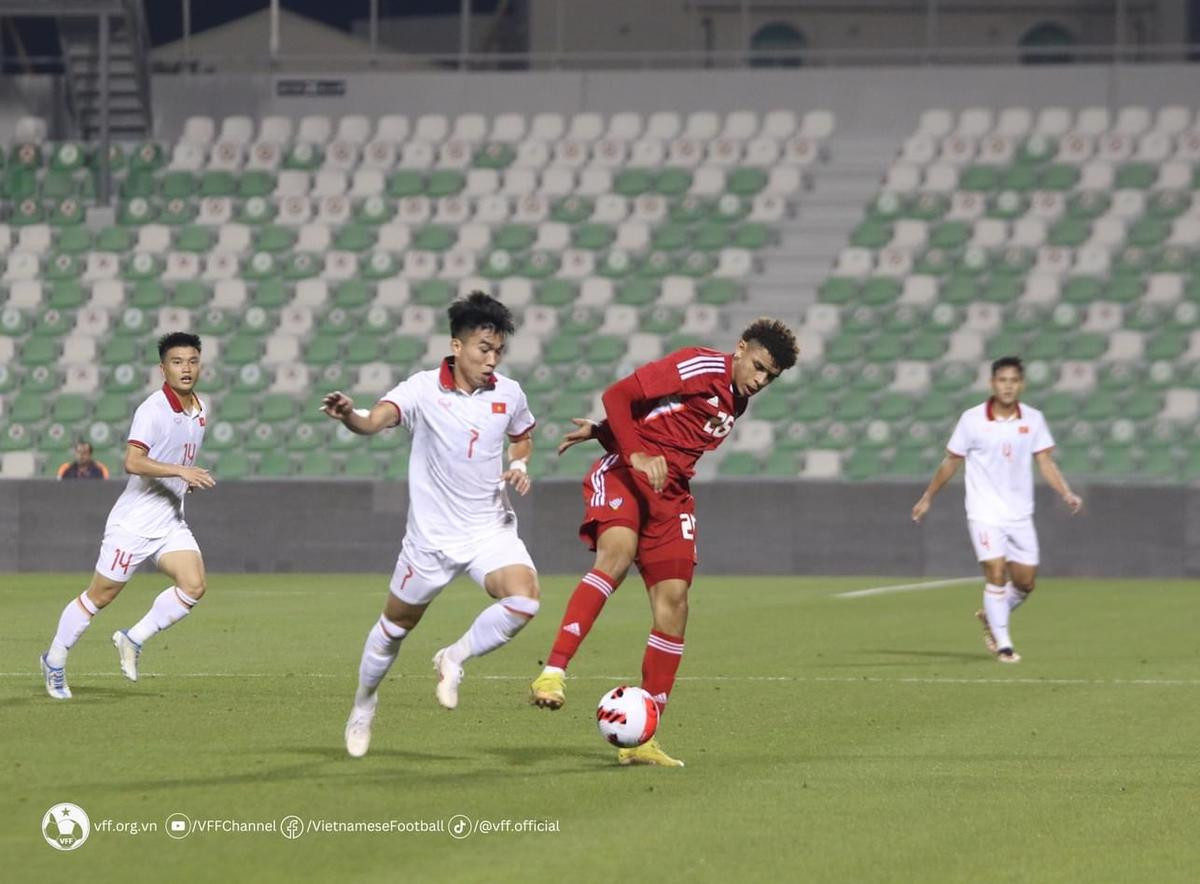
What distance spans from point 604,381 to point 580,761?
19.5 metres

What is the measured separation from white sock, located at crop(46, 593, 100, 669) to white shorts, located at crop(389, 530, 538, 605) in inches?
128

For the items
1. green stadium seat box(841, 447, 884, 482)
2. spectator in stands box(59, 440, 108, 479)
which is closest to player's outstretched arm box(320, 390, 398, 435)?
spectator in stands box(59, 440, 108, 479)

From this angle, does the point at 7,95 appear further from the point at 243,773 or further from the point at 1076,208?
the point at 243,773

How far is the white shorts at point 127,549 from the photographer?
1153cm

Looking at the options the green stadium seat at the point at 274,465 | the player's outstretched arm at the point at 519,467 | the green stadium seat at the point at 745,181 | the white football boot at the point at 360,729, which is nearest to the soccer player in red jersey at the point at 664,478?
the player's outstretched arm at the point at 519,467

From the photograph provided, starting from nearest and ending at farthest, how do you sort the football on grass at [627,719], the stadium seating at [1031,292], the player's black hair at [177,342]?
the football on grass at [627,719], the player's black hair at [177,342], the stadium seating at [1031,292]

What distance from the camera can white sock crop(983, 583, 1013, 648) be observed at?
14602 millimetres

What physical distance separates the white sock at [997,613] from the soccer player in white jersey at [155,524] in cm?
597

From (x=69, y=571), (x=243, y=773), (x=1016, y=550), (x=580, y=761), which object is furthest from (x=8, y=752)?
(x=69, y=571)

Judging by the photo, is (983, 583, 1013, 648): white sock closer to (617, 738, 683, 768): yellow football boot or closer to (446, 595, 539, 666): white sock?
(617, 738, 683, 768): yellow football boot

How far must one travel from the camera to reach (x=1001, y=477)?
594 inches

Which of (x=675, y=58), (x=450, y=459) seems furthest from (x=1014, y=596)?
(x=675, y=58)

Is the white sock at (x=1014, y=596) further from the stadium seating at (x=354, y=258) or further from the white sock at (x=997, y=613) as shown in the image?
the stadium seating at (x=354, y=258)

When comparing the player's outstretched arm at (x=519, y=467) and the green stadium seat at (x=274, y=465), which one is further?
the green stadium seat at (x=274, y=465)
